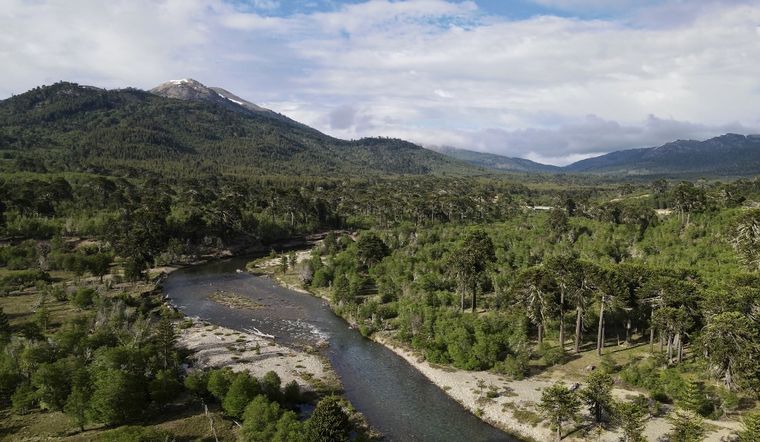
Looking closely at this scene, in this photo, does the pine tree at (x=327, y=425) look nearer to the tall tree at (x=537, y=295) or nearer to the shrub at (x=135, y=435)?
the shrub at (x=135, y=435)

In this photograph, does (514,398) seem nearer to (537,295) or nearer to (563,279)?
(537,295)

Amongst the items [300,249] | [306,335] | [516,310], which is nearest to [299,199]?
[300,249]

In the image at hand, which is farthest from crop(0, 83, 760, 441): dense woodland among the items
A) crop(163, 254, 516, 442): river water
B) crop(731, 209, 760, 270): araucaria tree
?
crop(163, 254, 516, 442): river water

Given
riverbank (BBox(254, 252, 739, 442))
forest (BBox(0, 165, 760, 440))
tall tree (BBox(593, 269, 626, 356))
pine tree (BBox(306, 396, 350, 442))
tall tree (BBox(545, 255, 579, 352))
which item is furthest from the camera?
tall tree (BBox(545, 255, 579, 352))

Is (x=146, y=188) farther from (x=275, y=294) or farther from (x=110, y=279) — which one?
(x=275, y=294)

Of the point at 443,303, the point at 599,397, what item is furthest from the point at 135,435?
the point at 443,303

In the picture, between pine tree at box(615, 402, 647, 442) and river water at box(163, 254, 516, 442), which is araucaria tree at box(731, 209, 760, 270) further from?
river water at box(163, 254, 516, 442)
